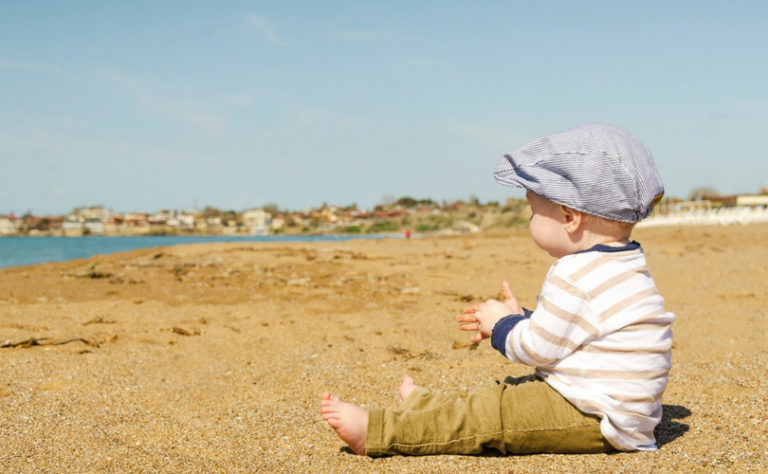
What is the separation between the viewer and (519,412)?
186 centimetres

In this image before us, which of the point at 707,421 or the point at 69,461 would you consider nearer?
the point at 69,461

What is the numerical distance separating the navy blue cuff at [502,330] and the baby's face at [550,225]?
0.86 ft

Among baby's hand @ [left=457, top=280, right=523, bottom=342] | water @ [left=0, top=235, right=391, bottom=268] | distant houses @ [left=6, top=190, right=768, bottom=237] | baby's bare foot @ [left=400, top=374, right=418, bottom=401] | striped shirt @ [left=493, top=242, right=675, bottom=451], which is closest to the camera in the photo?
striped shirt @ [left=493, top=242, right=675, bottom=451]

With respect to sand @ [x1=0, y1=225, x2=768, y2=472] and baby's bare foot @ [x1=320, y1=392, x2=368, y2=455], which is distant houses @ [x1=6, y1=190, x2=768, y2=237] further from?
baby's bare foot @ [x1=320, y1=392, x2=368, y2=455]

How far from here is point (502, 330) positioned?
1.92 metres

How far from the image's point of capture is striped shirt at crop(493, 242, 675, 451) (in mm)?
1727

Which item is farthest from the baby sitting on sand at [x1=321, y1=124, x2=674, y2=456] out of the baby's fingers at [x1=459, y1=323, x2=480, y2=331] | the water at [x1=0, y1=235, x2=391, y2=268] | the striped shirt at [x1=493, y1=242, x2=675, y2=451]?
the water at [x1=0, y1=235, x2=391, y2=268]

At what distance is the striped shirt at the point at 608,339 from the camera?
5.66 ft

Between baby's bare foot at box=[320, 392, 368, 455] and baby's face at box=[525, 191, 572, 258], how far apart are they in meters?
0.84

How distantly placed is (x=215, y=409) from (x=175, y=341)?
1381 millimetres

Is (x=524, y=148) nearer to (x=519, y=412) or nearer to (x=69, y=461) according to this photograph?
(x=519, y=412)

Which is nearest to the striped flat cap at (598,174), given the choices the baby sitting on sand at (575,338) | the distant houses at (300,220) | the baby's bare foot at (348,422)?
the baby sitting on sand at (575,338)

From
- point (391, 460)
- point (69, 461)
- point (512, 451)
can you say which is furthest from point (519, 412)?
point (69, 461)

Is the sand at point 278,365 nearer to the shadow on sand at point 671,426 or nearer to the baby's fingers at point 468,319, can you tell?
the shadow on sand at point 671,426
